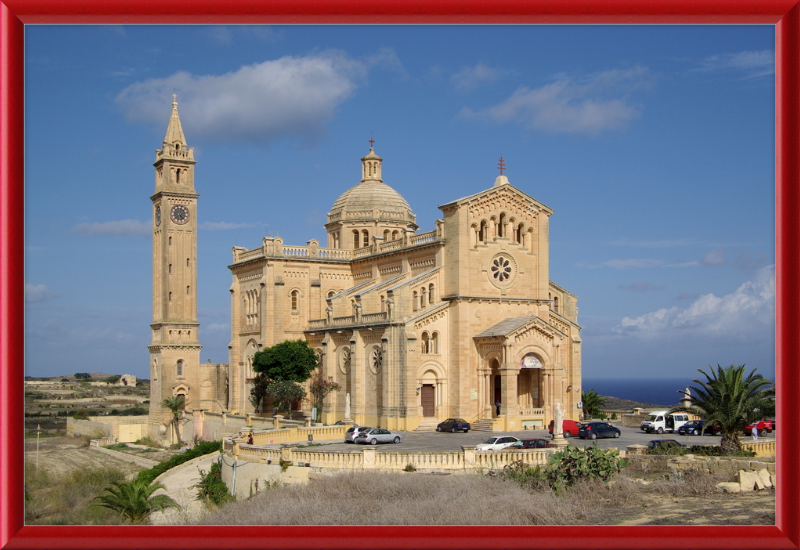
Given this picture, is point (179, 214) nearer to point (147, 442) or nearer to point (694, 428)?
point (147, 442)

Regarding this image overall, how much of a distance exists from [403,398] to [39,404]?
262 ft

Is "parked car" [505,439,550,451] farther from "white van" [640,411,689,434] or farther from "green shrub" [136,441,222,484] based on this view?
"green shrub" [136,441,222,484]

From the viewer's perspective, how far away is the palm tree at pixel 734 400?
36.2 metres

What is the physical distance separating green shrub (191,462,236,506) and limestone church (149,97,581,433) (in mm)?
14954

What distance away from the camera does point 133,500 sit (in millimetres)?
32656

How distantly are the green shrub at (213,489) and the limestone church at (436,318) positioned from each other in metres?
15.0

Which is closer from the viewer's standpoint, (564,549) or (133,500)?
(564,549)

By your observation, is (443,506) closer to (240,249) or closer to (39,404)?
(240,249)

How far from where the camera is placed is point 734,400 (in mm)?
36438

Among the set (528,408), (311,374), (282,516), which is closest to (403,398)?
(528,408)

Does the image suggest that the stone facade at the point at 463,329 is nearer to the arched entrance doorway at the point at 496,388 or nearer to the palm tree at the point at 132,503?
the arched entrance doorway at the point at 496,388

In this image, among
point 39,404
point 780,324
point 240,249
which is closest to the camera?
point 780,324

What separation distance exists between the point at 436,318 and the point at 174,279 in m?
31.0

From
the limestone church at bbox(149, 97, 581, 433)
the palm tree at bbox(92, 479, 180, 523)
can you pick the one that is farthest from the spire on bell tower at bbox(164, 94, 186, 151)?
the palm tree at bbox(92, 479, 180, 523)
